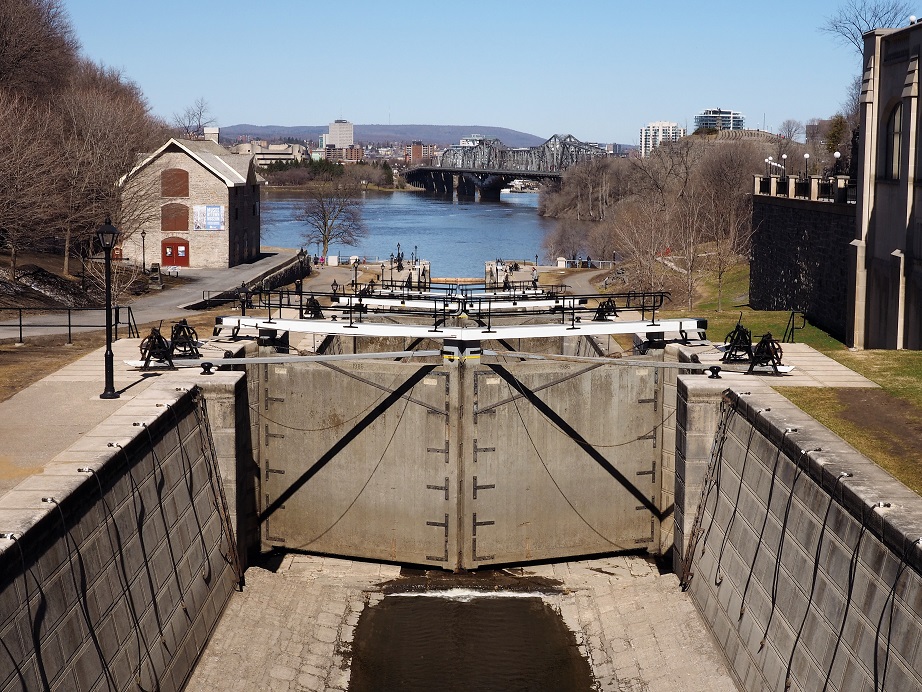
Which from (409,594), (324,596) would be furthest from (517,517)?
(324,596)

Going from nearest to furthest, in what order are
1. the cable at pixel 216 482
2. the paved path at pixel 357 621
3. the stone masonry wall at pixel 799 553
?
the stone masonry wall at pixel 799 553, the paved path at pixel 357 621, the cable at pixel 216 482

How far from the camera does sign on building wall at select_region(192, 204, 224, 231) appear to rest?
6144 cm

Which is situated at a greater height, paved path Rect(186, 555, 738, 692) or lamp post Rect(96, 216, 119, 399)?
lamp post Rect(96, 216, 119, 399)

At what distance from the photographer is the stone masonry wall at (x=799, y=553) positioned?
10.9 metres

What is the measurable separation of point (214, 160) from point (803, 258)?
3823 centimetres

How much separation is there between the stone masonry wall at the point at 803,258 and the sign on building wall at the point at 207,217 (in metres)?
29.9

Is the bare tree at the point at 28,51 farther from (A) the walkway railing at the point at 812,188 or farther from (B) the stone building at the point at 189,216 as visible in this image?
(A) the walkway railing at the point at 812,188

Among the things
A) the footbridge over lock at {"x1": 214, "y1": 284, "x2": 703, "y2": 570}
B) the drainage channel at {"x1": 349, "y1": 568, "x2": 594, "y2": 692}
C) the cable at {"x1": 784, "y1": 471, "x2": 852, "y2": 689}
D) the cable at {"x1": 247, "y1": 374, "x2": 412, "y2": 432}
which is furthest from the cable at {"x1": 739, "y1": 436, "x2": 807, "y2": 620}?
the cable at {"x1": 247, "y1": 374, "x2": 412, "y2": 432}

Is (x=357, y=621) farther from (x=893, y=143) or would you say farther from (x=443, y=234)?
(x=443, y=234)

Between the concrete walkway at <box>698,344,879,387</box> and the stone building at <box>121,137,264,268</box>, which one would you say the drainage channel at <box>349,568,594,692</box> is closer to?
the concrete walkway at <box>698,344,879,387</box>

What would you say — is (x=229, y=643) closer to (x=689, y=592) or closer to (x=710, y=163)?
(x=689, y=592)

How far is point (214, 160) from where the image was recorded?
64188mm

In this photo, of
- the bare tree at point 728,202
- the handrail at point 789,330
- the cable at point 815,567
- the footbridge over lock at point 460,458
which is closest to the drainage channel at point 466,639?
the footbridge over lock at point 460,458

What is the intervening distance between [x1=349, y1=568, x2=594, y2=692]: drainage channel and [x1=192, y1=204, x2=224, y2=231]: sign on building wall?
4511 cm
